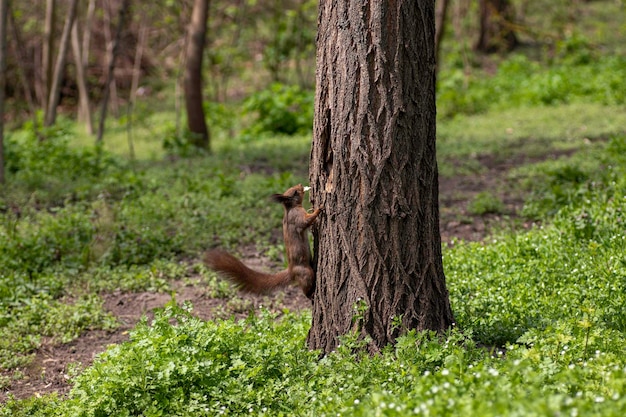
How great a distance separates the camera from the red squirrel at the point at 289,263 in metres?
5.23

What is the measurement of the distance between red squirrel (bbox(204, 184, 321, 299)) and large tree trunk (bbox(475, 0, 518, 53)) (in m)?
16.7

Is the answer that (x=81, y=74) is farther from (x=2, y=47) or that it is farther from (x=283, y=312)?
(x=283, y=312)

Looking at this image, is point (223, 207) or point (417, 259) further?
point (223, 207)

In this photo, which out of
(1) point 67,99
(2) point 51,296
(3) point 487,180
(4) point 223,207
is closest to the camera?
(2) point 51,296

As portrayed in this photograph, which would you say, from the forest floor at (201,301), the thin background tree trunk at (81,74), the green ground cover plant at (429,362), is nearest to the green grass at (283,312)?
the green ground cover plant at (429,362)

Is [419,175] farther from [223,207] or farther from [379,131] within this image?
[223,207]

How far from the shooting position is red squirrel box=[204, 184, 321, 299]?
17.2 ft

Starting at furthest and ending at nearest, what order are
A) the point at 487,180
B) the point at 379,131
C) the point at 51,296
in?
the point at 487,180
the point at 51,296
the point at 379,131

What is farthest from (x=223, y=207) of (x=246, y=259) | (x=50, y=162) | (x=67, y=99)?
(x=67, y=99)

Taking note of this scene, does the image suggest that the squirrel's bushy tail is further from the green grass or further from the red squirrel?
the green grass

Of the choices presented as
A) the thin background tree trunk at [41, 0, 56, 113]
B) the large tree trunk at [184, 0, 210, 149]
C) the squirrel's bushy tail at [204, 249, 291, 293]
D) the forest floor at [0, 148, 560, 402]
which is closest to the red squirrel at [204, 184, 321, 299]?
the squirrel's bushy tail at [204, 249, 291, 293]

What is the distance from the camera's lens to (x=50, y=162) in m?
10.9

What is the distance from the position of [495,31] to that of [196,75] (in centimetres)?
1168

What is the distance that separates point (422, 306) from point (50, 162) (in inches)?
305
